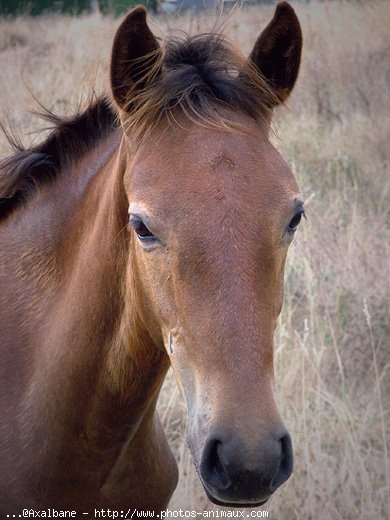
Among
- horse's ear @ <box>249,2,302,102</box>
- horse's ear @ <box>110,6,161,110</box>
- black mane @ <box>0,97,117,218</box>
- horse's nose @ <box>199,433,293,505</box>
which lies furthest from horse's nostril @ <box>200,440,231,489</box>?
black mane @ <box>0,97,117,218</box>

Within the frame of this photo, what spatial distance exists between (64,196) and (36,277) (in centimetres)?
37

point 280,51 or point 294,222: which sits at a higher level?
point 280,51

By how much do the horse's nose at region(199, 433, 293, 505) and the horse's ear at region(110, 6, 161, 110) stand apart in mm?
1322

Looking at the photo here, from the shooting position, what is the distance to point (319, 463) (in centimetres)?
436

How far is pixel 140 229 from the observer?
2236 mm

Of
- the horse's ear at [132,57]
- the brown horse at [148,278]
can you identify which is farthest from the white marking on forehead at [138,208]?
the horse's ear at [132,57]

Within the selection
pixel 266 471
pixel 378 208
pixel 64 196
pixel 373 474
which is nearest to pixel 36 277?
pixel 64 196

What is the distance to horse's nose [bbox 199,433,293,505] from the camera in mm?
1824

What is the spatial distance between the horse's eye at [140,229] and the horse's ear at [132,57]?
1.69 ft

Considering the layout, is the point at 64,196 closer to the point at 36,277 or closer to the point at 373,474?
the point at 36,277

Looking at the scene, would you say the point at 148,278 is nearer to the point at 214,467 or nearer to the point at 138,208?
the point at 138,208

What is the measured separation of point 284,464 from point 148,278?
76 centimetres

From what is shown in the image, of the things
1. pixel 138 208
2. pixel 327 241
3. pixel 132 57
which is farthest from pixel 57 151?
pixel 327 241

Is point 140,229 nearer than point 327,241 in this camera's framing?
Yes
